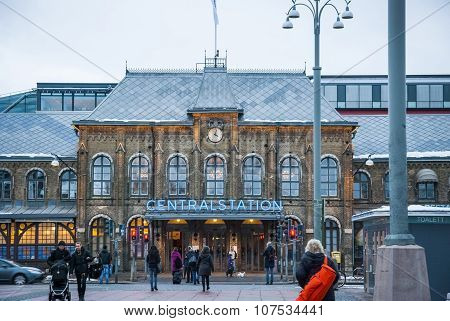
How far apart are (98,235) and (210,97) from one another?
10.2 metres

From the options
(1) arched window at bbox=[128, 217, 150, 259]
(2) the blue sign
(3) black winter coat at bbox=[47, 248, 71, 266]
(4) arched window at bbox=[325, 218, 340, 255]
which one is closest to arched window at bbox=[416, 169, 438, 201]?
(4) arched window at bbox=[325, 218, 340, 255]

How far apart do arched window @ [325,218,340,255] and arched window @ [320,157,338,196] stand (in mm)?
1624

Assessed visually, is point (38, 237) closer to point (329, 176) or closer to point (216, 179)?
point (216, 179)

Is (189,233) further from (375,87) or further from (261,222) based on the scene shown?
(375,87)

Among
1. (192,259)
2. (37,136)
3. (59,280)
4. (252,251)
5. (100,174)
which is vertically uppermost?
(37,136)

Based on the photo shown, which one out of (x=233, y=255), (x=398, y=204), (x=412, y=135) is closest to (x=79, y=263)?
(x=398, y=204)

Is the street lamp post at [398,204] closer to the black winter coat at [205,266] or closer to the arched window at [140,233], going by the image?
the black winter coat at [205,266]

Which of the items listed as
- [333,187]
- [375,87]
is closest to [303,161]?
[333,187]

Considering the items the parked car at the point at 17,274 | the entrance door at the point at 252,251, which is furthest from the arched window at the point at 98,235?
the parked car at the point at 17,274

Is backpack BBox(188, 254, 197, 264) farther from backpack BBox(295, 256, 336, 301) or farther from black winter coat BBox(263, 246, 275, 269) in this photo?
backpack BBox(295, 256, 336, 301)

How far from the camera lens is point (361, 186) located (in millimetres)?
51438

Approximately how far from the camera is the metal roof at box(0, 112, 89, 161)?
52.1 metres

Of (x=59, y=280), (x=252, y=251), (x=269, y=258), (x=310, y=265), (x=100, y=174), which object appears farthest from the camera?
(x=100, y=174)

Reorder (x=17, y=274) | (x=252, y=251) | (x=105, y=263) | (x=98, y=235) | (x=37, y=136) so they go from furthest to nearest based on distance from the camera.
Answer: (x=37, y=136) < (x=98, y=235) < (x=252, y=251) < (x=105, y=263) < (x=17, y=274)
